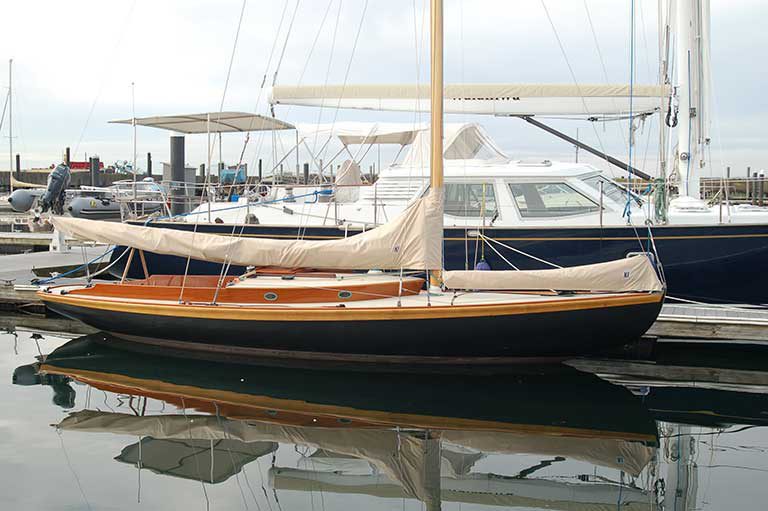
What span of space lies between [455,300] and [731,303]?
179 inches

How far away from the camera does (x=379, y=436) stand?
748 cm

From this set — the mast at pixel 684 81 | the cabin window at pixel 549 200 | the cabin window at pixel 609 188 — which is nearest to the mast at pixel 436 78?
the cabin window at pixel 549 200

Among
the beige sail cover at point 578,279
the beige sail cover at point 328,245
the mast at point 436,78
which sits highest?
the mast at point 436,78

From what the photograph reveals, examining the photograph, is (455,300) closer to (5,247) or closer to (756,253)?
(756,253)

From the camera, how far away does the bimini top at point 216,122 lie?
44.3 ft

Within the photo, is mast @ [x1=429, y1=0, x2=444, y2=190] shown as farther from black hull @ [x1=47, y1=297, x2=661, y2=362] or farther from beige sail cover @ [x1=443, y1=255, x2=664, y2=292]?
black hull @ [x1=47, y1=297, x2=661, y2=362]

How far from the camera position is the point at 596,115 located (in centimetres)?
1225

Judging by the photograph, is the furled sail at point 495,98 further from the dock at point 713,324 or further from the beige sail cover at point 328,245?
the beige sail cover at point 328,245

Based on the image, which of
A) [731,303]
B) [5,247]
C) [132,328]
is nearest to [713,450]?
[731,303]

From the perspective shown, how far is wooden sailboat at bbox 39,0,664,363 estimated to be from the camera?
8.80m

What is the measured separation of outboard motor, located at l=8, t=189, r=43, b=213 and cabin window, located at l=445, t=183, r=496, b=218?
2381cm

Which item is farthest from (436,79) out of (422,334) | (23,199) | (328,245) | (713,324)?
(23,199)

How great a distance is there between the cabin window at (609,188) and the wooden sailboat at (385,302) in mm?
3211

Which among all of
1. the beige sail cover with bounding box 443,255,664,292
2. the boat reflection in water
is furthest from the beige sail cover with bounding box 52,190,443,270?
the boat reflection in water
